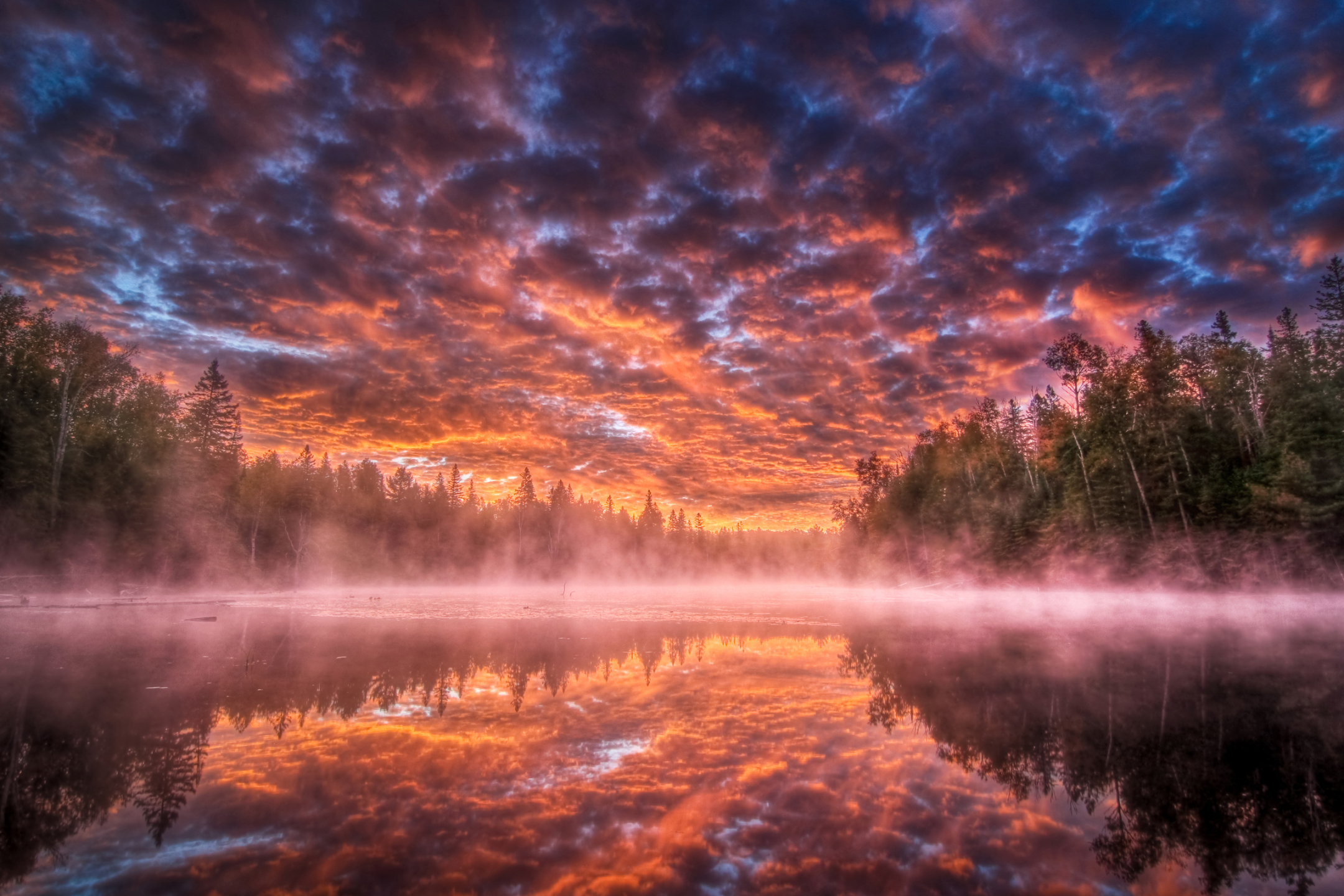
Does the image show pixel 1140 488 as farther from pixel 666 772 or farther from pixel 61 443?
pixel 61 443

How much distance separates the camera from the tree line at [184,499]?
1332 inches

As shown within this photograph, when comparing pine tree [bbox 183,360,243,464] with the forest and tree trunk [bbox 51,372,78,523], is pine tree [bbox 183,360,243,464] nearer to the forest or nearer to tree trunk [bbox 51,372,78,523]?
the forest

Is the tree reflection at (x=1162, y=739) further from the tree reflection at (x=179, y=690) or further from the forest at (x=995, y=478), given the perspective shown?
the forest at (x=995, y=478)

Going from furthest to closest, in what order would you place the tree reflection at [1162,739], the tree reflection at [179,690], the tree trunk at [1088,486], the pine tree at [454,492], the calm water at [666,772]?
the pine tree at [454,492]
the tree trunk at [1088,486]
the tree reflection at [179,690]
the tree reflection at [1162,739]
the calm water at [666,772]

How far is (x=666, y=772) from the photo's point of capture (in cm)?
674

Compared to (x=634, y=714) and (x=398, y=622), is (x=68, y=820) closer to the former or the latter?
(x=634, y=714)

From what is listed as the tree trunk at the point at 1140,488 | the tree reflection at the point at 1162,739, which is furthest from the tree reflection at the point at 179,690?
the tree trunk at the point at 1140,488

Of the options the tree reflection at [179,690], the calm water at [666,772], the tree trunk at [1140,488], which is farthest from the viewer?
the tree trunk at [1140,488]

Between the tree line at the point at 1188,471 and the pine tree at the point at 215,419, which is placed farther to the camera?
the pine tree at the point at 215,419

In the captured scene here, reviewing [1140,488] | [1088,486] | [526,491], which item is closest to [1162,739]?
[1140,488]

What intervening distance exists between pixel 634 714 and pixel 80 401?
5089 centimetres

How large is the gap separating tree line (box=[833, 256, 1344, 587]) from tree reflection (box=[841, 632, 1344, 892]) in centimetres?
2490

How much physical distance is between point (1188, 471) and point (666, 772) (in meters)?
50.6

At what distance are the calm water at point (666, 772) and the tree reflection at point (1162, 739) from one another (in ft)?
0.17
